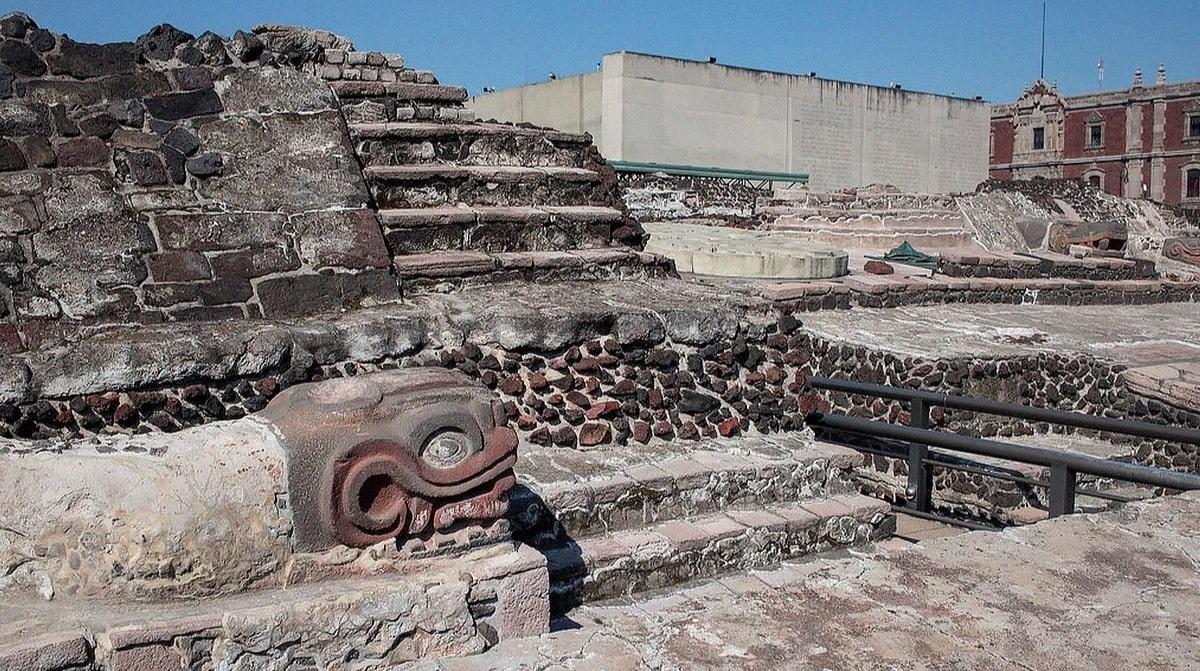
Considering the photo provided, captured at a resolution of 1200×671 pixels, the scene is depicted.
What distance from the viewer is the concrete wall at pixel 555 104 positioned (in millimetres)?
25656

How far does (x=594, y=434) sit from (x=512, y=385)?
1.41 ft

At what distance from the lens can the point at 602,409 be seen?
4613mm

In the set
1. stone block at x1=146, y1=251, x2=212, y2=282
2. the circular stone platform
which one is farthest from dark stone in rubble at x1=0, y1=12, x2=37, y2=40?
the circular stone platform

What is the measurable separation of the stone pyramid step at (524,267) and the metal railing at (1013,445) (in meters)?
1.19

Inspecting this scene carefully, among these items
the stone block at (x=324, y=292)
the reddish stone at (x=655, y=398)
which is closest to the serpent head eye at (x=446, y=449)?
the stone block at (x=324, y=292)

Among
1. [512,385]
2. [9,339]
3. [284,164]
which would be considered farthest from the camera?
[284,164]

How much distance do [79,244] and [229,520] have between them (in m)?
2.29

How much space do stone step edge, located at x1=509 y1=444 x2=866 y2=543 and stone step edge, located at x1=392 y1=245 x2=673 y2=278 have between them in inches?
45.2

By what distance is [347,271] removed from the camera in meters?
4.63

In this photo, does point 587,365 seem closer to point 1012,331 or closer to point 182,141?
point 182,141

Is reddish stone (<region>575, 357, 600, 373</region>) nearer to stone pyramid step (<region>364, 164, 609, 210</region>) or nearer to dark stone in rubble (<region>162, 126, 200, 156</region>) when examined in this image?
stone pyramid step (<region>364, 164, 609, 210</region>)

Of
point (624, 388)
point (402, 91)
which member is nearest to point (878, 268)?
point (402, 91)

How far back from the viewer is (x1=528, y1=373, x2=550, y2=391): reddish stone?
451cm

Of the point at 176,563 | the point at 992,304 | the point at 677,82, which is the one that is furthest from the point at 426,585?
the point at 677,82
